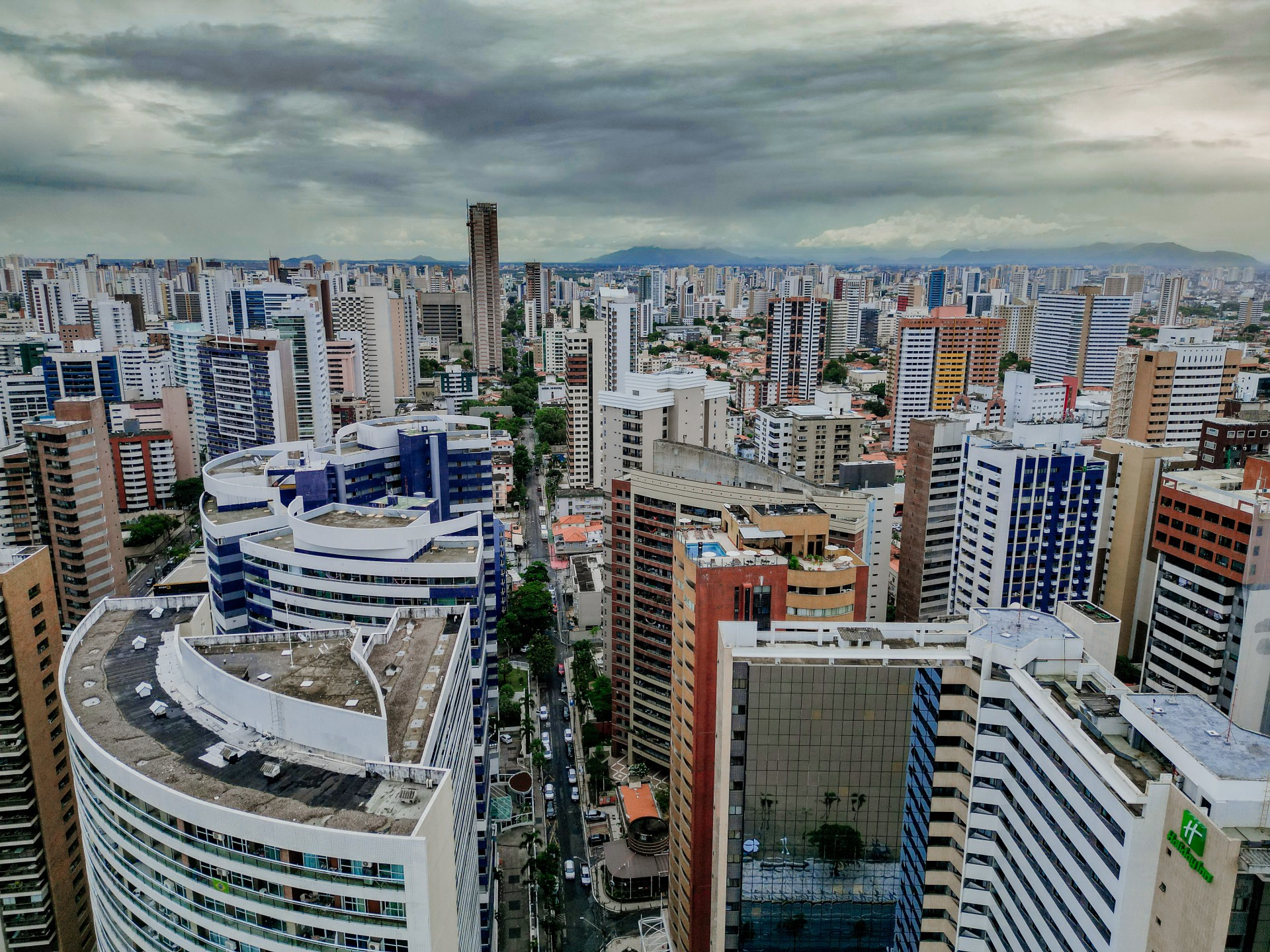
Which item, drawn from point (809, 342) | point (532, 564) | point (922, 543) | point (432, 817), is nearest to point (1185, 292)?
point (809, 342)

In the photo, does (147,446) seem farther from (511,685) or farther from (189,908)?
(189,908)

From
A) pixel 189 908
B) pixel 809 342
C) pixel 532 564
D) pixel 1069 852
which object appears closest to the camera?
pixel 1069 852

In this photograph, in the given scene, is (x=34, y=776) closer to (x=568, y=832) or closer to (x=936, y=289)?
(x=568, y=832)

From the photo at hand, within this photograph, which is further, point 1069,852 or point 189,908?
point 189,908

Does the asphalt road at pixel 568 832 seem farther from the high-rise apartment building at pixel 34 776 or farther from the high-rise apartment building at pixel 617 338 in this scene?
the high-rise apartment building at pixel 617 338

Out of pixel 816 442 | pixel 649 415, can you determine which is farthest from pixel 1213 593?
pixel 816 442

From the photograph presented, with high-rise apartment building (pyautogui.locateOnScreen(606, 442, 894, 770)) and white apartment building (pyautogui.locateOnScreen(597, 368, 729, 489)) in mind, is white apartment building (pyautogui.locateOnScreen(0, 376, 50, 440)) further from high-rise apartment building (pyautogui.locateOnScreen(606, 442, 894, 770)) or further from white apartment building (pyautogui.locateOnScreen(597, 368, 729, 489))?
high-rise apartment building (pyautogui.locateOnScreen(606, 442, 894, 770))

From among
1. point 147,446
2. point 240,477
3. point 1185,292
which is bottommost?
point 147,446
